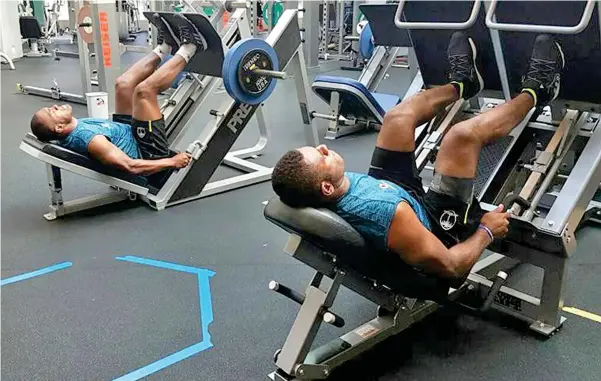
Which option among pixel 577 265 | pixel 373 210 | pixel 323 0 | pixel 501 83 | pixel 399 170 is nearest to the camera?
pixel 373 210

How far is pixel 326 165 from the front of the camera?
1.57 metres

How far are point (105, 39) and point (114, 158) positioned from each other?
2.75m

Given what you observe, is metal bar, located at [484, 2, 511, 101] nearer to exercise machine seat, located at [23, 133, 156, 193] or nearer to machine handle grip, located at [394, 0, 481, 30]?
machine handle grip, located at [394, 0, 481, 30]

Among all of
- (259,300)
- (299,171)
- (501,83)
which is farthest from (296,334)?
(501,83)

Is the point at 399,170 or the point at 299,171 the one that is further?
the point at 399,170

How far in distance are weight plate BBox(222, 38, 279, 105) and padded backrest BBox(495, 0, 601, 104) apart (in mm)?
1562

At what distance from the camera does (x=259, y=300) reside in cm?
237

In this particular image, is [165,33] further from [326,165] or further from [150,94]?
[326,165]

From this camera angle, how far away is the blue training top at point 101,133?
306 cm

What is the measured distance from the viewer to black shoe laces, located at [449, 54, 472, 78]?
2.16 metres

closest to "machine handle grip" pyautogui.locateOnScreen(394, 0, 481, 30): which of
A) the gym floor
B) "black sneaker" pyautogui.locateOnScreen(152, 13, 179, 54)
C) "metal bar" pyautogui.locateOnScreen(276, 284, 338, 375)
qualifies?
"metal bar" pyautogui.locateOnScreen(276, 284, 338, 375)

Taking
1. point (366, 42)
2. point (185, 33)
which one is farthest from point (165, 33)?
point (366, 42)

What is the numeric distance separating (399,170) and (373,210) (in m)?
0.49

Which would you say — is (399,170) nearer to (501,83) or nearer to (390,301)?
(390,301)
